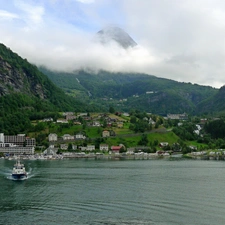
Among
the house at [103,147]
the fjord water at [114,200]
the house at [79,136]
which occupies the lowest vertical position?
the fjord water at [114,200]

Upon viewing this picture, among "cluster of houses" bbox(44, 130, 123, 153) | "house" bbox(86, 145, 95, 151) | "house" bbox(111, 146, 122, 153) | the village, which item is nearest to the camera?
Answer: the village

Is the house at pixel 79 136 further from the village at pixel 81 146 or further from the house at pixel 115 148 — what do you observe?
the house at pixel 115 148

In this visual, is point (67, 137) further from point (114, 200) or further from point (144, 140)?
point (114, 200)

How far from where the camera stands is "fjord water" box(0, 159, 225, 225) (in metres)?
37.3

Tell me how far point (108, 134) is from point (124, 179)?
259 feet

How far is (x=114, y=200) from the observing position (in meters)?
46.0

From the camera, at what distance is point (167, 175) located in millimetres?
71250

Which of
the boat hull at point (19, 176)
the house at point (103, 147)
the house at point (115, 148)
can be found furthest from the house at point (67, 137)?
the boat hull at point (19, 176)

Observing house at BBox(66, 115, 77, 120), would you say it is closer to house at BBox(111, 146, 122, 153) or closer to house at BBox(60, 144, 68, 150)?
house at BBox(60, 144, 68, 150)

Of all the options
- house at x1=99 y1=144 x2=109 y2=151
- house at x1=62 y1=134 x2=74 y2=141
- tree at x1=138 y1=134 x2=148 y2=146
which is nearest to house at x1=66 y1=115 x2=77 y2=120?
house at x1=62 y1=134 x2=74 y2=141

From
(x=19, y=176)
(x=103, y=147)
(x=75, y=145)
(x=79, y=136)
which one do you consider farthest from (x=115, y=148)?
(x=19, y=176)

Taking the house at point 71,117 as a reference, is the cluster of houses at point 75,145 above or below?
below

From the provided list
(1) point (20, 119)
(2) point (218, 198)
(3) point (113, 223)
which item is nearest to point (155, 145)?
(1) point (20, 119)

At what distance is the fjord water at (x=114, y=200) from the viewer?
3731cm
